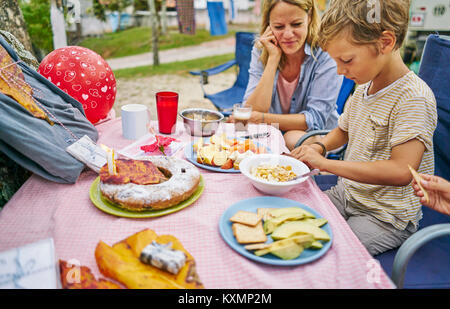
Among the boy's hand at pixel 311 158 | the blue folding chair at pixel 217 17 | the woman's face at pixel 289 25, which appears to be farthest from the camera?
the blue folding chair at pixel 217 17

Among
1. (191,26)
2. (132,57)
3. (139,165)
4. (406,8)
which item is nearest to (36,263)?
(139,165)

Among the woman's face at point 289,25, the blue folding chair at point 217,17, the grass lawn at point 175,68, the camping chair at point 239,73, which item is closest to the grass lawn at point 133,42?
the grass lawn at point 175,68

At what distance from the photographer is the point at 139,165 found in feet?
4.21

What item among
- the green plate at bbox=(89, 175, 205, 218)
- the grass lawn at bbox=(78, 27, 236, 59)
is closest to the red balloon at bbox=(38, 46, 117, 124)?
the green plate at bbox=(89, 175, 205, 218)

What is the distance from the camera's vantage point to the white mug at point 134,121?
1.77 m

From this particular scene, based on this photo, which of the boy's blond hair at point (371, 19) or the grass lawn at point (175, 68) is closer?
the boy's blond hair at point (371, 19)

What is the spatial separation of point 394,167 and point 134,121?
4.35ft

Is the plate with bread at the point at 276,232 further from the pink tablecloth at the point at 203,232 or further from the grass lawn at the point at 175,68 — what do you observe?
the grass lawn at the point at 175,68

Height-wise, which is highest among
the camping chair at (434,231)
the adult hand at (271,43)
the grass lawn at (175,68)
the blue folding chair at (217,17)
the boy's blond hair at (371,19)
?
the blue folding chair at (217,17)

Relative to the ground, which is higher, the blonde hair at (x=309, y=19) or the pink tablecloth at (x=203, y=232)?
the blonde hair at (x=309, y=19)

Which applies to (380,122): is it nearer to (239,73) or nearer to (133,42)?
(239,73)

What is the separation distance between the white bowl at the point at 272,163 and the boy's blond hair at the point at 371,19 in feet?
1.96

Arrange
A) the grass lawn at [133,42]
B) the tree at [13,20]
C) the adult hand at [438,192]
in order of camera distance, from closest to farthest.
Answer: the adult hand at [438,192] → the tree at [13,20] → the grass lawn at [133,42]
